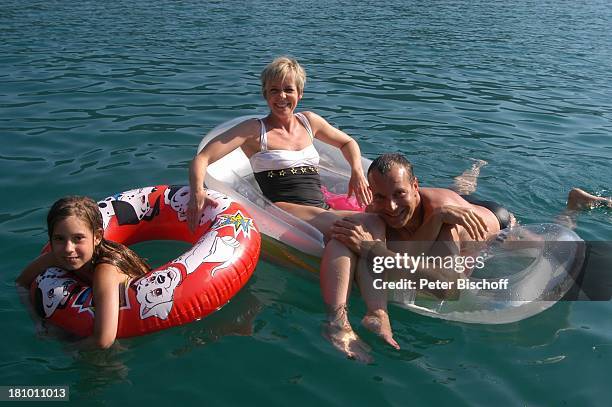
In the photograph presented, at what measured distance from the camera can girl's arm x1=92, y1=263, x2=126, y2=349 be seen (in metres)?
3.43

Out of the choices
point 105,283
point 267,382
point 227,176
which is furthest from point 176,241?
point 267,382

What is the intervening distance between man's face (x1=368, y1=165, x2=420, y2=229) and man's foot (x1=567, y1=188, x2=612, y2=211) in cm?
222

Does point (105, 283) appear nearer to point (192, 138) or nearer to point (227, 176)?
point (227, 176)

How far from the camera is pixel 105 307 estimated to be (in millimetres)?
3451

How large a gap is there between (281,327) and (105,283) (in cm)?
103

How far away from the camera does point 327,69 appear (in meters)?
10.1

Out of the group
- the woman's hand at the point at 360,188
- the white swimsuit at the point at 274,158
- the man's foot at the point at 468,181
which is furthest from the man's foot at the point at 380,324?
the man's foot at the point at 468,181

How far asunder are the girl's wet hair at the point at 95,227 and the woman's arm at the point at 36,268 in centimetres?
30

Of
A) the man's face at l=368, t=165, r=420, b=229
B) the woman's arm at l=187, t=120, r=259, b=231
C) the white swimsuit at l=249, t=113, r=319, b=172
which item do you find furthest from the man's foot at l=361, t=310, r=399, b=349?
the white swimsuit at l=249, t=113, r=319, b=172

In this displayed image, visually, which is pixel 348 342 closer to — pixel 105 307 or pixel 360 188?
pixel 105 307

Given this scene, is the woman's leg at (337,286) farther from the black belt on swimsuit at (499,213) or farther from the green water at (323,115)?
the black belt on swimsuit at (499,213)

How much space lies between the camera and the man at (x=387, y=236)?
3631 mm

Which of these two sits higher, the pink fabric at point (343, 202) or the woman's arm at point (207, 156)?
the woman's arm at point (207, 156)

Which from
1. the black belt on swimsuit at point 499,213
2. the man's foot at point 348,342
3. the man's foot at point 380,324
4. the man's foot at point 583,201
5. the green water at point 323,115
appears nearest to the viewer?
the green water at point 323,115
